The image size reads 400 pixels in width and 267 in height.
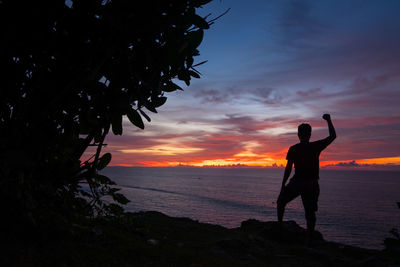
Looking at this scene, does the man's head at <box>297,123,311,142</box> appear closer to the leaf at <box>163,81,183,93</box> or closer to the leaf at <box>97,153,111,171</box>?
the leaf at <box>163,81,183,93</box>

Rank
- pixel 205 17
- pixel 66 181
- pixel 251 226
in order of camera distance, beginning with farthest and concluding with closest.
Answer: pixel 251 226 < pixel 66 181 < pixel 205 17

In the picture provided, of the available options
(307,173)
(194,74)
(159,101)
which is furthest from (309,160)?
(159,101)

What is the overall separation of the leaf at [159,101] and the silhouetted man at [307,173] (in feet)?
15.5

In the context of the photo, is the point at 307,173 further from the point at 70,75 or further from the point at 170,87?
the point at 70,75

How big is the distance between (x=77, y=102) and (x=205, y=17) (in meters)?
1.67

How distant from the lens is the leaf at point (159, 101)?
3009 millimetres

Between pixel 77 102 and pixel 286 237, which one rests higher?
pixel 77 102

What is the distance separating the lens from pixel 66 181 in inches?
127

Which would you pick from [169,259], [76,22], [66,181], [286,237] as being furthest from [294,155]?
[76,22]

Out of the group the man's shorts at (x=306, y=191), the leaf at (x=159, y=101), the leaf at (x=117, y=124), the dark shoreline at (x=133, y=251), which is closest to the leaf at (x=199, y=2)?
the leaf at (x=159, y=101)

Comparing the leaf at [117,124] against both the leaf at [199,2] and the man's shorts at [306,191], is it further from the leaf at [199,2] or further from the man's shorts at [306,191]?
the man's shorts at [306,191]

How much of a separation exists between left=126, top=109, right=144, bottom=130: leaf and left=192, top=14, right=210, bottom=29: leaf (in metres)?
1.12

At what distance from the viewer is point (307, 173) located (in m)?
6.93

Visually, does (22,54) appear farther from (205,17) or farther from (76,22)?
(205,17)
